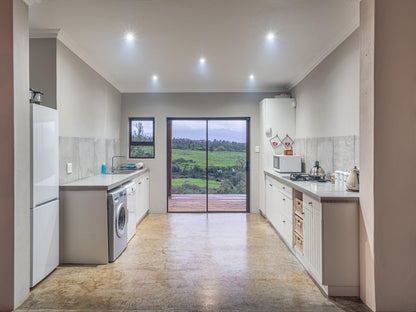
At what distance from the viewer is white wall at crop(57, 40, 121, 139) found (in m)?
3.18

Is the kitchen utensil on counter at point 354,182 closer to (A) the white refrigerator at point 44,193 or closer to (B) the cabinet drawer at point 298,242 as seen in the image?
(B) the cabinet drawer at point 298,242

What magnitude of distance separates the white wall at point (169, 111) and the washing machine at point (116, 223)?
211 centimetres

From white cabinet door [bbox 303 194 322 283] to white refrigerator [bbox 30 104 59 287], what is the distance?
8.71 ft

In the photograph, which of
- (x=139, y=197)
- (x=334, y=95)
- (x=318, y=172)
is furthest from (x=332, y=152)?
(x=139, y=197)

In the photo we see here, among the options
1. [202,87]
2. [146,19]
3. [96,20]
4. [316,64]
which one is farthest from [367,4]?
[202,87]

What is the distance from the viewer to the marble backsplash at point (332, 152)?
2.92m

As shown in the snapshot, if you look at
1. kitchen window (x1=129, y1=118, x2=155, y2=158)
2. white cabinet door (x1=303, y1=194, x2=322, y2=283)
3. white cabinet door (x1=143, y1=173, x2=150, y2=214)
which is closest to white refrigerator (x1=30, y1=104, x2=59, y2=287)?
white cabinet door (x1=143, y1=173, x2=150, y2=214)

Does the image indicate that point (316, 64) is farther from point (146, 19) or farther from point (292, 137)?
point (146, 19)

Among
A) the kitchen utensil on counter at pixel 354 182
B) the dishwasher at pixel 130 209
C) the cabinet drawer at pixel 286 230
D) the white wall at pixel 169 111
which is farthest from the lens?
the white wall at pixel 169 111

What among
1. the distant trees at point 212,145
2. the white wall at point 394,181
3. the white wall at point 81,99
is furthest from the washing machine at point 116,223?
the white wall at point 394,181

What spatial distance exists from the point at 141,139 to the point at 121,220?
2532mm

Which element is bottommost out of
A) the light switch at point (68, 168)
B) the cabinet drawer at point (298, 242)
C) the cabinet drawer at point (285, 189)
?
the cabinet drawer at point (298, 242)

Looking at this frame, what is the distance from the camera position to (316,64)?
12.8 feet
